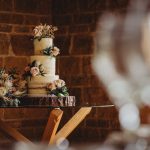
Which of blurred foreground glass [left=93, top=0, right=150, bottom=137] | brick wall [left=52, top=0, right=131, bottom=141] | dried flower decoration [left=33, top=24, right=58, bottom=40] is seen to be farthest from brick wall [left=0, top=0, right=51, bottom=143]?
dried flower decoration [left=33, top=24, right=58, bottom=40]

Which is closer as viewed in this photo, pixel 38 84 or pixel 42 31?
pixel 38 84

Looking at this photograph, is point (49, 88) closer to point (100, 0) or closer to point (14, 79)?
point (14, 79)

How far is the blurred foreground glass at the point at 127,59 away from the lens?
23.2ft

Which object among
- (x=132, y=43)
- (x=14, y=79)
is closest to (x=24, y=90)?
(x=14, y=79)

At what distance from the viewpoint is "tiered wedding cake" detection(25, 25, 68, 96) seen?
551cm

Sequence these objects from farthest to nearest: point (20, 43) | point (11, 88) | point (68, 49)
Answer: point (68, 49) → point (20, 43) → point (11, 88)

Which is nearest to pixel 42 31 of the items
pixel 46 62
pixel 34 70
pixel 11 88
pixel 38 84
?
pixel 46 62

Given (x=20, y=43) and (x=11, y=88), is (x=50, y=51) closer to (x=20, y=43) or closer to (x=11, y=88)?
(x=11, y=88)

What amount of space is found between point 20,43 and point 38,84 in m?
2.08

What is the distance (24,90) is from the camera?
5.55 meters

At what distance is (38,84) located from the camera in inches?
219

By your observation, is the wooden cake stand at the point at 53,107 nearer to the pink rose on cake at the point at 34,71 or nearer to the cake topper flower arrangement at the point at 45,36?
the pink rose on cake at the point at 34,71

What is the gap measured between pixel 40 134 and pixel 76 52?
4.04ft

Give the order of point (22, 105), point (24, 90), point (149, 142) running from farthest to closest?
point (149, 142)
point (24, 90)
point (22, 105)
